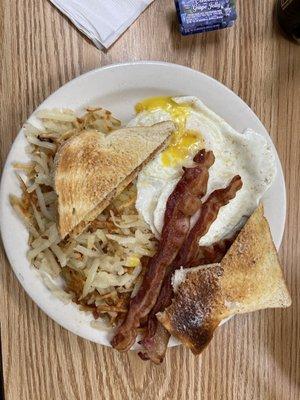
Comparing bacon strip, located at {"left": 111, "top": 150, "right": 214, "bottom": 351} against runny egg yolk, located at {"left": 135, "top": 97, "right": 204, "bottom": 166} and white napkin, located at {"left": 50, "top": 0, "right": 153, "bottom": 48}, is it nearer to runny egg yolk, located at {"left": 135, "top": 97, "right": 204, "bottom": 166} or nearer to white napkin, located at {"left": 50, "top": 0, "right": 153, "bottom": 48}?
runny egg yolk, located at {"left": 135, "top": 97, "right": 204, "bottom": 166}

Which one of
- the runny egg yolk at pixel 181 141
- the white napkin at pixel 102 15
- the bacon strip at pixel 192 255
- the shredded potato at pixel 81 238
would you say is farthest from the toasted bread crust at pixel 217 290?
the white napkin at pixel 102 15

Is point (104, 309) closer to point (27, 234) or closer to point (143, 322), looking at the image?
point (143, 322)

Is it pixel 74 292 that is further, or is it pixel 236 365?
pixel 236 365

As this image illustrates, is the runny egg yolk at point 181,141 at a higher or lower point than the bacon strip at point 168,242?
higher

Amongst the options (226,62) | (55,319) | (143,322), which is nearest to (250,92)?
(226,62)

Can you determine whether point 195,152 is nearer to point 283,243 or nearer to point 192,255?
point 192,255

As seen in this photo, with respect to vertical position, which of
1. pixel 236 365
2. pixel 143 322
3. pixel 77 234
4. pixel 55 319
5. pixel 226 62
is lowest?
pixel 236 365

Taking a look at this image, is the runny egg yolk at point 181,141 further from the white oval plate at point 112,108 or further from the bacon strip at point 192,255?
the bacon strip at point 192,255
